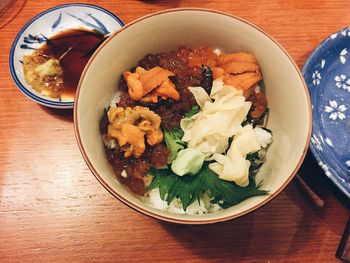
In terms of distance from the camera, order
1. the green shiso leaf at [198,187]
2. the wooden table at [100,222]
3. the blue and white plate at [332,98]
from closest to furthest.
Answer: the green shiso leaf at [198,187] → the wooden table at [100,222] → the blue and white plate at [332,98]

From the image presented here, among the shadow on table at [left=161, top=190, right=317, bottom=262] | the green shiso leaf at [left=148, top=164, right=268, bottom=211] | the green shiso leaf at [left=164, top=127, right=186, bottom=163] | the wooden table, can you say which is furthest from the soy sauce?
the shadow on table at [left=161, top=190, right=317, bottom=262]

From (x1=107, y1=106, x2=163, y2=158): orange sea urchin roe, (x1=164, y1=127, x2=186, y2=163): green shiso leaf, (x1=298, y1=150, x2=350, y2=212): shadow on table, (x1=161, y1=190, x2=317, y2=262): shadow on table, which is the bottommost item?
(x1=161, y1=190, x2=317, y2=262): shadow on table

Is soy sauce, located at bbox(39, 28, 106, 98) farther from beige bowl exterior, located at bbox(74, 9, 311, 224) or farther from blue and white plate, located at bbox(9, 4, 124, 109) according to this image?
beige bowl exterior, located at bbox(74, 9, 311, 224)

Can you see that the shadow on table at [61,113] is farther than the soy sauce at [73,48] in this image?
No

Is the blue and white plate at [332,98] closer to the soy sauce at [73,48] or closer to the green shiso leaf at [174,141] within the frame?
the green shiso leaf at [174,141]

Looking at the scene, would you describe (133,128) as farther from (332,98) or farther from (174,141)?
(332,98)

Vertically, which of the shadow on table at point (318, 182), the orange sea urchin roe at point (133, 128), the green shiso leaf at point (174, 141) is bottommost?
the shadow on table at point (318, 182)

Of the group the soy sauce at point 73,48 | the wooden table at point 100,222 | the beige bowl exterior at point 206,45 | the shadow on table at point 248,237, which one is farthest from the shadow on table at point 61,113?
the shadow on table at point 248,237

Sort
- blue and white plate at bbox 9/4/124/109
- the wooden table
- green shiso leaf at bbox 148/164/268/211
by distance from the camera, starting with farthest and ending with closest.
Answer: blue and white plate at bbox 9/4/124/109 → the wooden table → green shiso leaf at bbox 148/164/268/211
